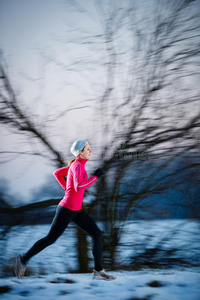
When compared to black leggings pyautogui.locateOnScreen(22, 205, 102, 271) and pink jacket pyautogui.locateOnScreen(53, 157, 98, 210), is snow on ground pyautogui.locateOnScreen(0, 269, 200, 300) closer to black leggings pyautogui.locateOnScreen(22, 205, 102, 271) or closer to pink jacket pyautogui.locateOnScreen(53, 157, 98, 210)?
black leggings pyautogui.locateOnScreen(22, 205, 102, 271)

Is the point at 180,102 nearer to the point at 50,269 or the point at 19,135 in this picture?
the point at 19,135

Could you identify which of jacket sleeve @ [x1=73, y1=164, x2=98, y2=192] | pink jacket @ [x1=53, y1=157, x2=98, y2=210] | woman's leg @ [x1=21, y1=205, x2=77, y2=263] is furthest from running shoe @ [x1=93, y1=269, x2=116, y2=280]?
jacket sleeve @ [x1=73, y1=164, x2=98, y2=192]

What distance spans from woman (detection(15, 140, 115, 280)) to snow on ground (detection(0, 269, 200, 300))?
144 millimetres

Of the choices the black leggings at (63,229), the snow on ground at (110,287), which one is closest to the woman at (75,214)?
the black leggings at (63,229)

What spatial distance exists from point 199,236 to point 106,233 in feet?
3.57

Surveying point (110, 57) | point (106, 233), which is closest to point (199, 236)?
point (106, 233)

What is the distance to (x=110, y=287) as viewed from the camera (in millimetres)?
2561

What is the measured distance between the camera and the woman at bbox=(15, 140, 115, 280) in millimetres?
2650

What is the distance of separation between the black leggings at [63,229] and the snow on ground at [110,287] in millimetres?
218

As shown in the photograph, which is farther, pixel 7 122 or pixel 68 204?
pixel 7 122

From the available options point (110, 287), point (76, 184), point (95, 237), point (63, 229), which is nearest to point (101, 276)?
point (110, 287)

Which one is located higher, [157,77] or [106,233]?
[157,77]

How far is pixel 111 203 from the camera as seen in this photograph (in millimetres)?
3428

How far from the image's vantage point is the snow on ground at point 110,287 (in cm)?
240
